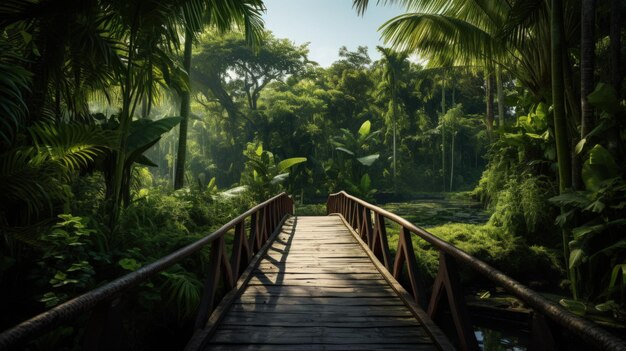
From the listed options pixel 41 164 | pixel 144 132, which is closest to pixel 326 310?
pixel 41 164

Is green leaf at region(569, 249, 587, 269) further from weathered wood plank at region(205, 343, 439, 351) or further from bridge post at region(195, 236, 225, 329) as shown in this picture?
bridge post at region(195, 236, 225, 329)

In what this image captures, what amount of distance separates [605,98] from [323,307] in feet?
17.6

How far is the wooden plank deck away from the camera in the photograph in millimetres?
2885

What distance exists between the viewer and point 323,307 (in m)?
3.67

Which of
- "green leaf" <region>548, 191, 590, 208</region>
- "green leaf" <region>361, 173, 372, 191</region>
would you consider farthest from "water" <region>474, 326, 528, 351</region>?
"green leaf" <region>361, 173, 372, 191</region>

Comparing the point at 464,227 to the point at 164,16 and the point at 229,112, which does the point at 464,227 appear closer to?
the point at 164,16

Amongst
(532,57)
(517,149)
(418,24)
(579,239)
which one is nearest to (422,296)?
(579,239)

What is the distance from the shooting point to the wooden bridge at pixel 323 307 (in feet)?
5.36

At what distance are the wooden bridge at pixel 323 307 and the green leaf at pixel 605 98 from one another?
3.56m

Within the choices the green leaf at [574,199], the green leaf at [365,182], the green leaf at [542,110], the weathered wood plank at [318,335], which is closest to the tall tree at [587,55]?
the green leaf at [574,199]

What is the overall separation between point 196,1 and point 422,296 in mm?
5273

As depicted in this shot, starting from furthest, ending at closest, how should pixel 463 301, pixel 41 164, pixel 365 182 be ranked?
pixel 365 182
pixel 41 164
pixel 463 301

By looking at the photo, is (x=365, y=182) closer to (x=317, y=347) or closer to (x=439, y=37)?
(x=439, y=37)

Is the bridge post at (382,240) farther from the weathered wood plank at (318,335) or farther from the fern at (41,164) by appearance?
the fern at (41,164)
